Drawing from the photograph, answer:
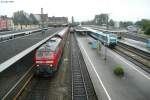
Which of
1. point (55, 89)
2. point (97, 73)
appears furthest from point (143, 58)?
point (55, 89)

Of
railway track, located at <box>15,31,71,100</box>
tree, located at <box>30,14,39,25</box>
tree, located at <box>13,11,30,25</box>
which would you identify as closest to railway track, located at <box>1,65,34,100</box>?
railway track, located at <box>15,31,71,100</box>

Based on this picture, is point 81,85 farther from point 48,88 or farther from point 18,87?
point 18,87

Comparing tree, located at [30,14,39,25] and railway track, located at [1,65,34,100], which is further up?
tree, located at [30,14,39,25]

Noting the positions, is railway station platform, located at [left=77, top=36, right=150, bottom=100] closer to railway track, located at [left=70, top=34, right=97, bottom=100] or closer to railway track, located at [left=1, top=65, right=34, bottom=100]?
railway track, located at [left=70, top=34, right=97, bottom=100]

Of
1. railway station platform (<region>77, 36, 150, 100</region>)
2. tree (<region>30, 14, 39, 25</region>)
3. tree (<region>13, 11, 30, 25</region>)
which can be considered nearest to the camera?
railway station platform (<region>77, 36, 150, 100</region>)

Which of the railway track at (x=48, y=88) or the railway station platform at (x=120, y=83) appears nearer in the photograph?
the railway track at (x=48, y=88)

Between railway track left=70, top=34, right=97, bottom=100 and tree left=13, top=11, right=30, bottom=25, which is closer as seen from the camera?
railway track left=70, top=34, right=97, bottom=100

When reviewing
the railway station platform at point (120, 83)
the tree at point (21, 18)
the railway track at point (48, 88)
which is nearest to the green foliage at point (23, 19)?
the tree at point (21, 18)

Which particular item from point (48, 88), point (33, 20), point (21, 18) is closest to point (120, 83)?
point (48, 88)

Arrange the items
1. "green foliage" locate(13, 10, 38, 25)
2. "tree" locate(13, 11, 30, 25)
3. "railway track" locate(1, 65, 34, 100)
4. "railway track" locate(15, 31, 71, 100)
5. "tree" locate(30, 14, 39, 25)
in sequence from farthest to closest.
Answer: "tree" locate(30, 14, 39, 25) → "green foliage" locate(13, 10, 38, 25) → "tree" locate(13, 11, 30, 25) → "railway track" locate(15, 31, 71, 100) → "railway track" locate(1, 65, 34, 100)

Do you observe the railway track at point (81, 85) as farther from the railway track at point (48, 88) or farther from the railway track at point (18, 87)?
the railway track at point (18, 87)

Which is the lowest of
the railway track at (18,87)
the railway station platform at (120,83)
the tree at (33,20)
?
the railway station platform at (120,83)

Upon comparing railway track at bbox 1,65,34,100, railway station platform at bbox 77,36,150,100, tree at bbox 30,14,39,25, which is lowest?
railway station platform at bbox 77,36,150,100

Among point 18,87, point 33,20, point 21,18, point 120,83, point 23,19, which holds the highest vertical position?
point 21,18
